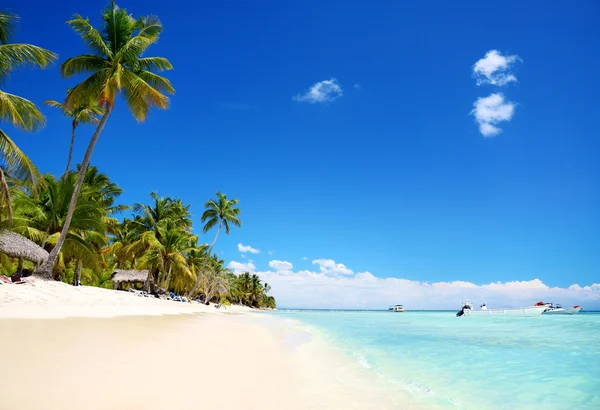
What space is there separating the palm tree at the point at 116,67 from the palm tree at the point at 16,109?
364 cm

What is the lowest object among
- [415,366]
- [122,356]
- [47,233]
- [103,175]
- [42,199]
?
[415,366]

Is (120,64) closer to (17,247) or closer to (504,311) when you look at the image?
(17,247)

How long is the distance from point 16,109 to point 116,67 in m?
5.95

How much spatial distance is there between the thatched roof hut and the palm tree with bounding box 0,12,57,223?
4.67 meters

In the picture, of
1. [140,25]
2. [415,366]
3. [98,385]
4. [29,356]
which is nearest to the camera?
[98,385]

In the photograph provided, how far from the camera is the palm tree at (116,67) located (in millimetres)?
15438

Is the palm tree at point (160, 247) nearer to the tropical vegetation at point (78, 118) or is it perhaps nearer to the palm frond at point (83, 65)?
the tropical vegetation at point (78, 118)

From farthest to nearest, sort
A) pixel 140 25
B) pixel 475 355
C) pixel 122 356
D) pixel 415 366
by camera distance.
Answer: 1. pixel 140 25
2. pixel 475 355
3. pixel 415 366
4. pixel 122 356

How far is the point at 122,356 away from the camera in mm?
5203

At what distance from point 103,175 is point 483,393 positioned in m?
26.1

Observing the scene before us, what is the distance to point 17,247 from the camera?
14672mm

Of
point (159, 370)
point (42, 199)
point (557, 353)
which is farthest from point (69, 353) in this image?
point (42, 199)

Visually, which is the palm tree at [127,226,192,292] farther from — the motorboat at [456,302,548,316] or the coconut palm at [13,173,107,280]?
the motorboat at [456,302,548,316]

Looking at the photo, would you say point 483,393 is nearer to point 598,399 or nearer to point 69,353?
point 598,399
